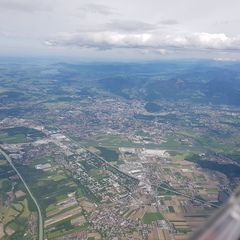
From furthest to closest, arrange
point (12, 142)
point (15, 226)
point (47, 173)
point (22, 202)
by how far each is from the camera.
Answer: point (12, 142) < point (47, 173) < point (22, 202) < point (15, 226)

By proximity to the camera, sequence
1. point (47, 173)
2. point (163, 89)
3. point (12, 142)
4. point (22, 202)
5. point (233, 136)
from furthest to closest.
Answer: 1. point (163, 89)
2. point (233, 136)
3. point (12, 142)
4. point (47, 173)
5. point (22, 202)

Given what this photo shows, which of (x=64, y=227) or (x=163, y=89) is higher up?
(x=64, y=227)

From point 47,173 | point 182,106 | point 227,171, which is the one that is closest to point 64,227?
point 47,173

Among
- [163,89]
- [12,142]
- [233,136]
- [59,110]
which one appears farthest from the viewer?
[163,89]

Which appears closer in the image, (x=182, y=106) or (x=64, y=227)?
(x=64, y=227)

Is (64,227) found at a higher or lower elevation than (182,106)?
higher

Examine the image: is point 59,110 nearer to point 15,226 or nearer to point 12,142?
point 12,142

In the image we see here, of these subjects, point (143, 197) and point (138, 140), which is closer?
point (143, 197)

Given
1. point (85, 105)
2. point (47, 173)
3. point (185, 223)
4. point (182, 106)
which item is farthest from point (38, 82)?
point (185, 223)

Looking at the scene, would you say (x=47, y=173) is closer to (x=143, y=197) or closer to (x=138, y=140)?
(x=143, y=197)

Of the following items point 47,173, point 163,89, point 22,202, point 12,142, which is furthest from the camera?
point 163,89
